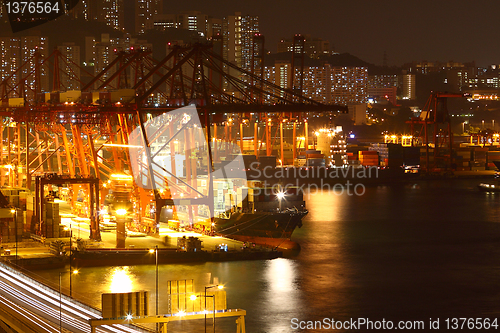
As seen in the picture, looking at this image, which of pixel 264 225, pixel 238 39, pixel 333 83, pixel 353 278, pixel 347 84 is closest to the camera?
pixel 353 278

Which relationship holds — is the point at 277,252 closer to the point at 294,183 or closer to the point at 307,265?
the point at 307,265

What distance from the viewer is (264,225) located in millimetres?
23656

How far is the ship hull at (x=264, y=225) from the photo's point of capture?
23.6 metres

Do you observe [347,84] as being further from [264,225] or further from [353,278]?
[353,278]

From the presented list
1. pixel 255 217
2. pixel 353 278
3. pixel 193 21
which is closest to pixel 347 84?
pixel 193 21

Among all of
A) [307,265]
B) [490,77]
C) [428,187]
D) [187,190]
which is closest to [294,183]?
[428,187]

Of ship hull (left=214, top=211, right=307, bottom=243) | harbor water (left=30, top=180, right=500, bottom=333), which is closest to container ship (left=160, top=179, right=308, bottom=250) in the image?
ship hull (left=214, top=211, right=307, bottom=243)

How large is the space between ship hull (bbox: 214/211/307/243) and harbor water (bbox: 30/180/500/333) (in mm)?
1086

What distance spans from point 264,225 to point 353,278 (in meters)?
5.05

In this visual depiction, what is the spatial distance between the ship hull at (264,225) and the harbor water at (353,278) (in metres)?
1.09

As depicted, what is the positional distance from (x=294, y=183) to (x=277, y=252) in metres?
29.6

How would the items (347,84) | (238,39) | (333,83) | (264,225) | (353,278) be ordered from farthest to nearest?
(347,84)
(333,83)
(238,39)
(264,225)
(353,278)

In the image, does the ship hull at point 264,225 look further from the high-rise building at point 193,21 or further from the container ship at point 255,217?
the high-rise building at point 193,21

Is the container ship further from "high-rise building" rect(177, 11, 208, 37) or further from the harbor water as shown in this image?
"high-rise building" rect(177, 11, 208, 37)
